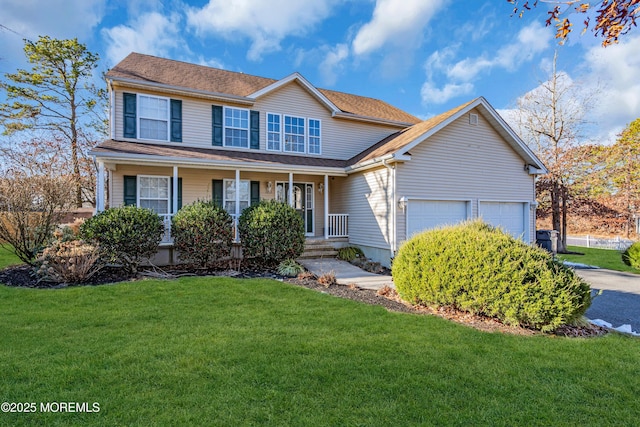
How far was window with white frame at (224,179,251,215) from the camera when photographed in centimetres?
1195

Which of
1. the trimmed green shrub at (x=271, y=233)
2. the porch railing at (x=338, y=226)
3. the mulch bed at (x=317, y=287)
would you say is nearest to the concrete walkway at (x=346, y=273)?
the mulch bed at (x=317, y=287)

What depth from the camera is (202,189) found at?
11609 millimetres

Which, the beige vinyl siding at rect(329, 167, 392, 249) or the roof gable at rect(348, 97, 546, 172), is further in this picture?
the beige vinyl siding at rect(329, 167, 392, 249)

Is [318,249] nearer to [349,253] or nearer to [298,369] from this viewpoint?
[349,253]

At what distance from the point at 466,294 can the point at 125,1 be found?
1455cm

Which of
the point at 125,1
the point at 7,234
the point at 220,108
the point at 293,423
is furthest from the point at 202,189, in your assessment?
the point at 293,423

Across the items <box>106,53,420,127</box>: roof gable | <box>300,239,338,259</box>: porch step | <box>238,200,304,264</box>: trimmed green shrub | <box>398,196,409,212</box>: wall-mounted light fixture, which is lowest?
<box>300,239,338,259</box>: porch step

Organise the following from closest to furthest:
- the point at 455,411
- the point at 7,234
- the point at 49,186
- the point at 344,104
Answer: the point at 455,411, the point at 7,234, the point at 49,186, the point at 344,104

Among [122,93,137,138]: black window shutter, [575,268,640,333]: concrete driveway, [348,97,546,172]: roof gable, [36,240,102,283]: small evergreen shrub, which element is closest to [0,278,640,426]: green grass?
[36,240,102,283]: small evergreen shrub

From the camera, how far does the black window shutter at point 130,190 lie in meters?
10.6

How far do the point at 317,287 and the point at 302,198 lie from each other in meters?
6.23

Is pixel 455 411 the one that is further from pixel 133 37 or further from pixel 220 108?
pixel 133 37

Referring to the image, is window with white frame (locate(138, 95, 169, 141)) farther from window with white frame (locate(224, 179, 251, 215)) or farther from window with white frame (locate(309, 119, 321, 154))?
window with white frame (locate(309, 119, 321, 154))

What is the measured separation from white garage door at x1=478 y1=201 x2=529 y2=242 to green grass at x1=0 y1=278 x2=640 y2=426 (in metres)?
8.17
